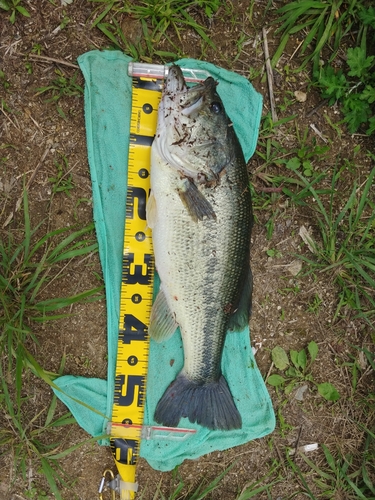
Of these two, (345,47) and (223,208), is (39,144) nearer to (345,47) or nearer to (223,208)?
(223,208)

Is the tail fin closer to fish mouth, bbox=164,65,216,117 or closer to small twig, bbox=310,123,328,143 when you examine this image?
fish mouth, bbox=164,65,216,117

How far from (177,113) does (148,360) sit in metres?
1.70

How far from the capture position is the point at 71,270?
2.96m

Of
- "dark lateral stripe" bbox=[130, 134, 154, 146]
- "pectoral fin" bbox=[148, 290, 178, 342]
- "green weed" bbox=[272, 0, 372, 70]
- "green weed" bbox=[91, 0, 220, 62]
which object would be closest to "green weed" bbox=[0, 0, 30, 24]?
"green weed" bbox=[91, 0, 220, 62]

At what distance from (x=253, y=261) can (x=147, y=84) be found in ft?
4.92

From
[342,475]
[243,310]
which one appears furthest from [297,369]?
[342,475]

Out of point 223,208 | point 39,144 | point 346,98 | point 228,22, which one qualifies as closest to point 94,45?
point 39,144

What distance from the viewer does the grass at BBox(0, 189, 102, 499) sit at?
2.76 metres

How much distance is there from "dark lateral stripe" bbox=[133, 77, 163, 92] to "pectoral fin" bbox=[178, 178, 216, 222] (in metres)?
0.83

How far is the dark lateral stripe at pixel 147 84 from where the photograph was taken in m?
2.92

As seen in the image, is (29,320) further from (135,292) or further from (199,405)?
(199,405)

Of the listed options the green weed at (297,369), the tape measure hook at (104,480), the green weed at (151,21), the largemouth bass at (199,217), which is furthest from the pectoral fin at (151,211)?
the tape measure hook at (104,480)

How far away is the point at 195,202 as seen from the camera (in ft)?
8.28

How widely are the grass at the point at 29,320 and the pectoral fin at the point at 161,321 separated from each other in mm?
437
